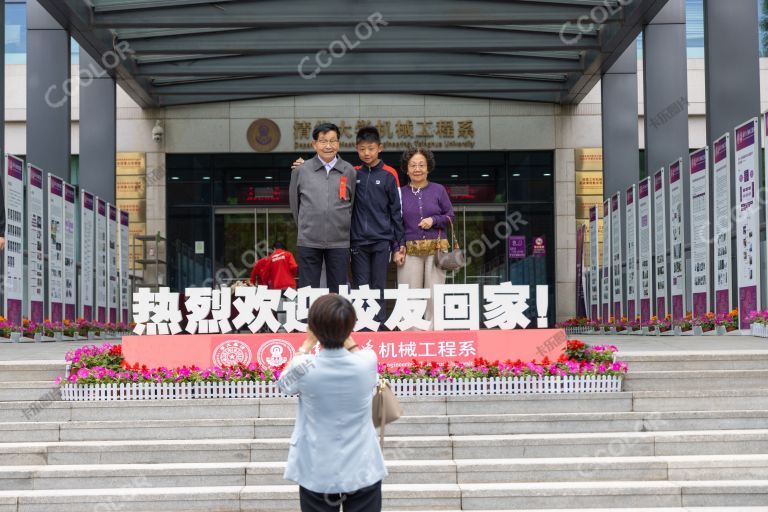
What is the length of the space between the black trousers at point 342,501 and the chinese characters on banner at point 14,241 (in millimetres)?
9873

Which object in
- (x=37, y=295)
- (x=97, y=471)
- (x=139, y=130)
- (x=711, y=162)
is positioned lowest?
(x=97, y=471)

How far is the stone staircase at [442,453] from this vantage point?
6238 mm

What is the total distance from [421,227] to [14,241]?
688 cm

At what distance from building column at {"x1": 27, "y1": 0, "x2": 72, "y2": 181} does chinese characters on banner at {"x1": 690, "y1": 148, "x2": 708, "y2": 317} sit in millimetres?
9846

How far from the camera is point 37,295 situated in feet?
46.0

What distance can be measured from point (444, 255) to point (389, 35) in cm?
1042

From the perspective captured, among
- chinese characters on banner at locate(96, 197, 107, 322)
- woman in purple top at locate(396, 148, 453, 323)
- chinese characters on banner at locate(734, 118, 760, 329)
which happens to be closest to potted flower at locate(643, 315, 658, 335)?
chinese characters on banner at locate(734, 118, 760, 329)

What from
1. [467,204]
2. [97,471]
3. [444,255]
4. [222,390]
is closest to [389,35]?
[467,204]

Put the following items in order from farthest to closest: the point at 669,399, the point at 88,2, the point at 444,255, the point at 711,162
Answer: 1. the point at 88,2
2. the point at 711,162
3. the point at 444,255
4. the point at 669,399

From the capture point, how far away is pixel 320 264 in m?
8.31

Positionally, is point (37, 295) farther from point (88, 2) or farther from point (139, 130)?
point (139, 130)

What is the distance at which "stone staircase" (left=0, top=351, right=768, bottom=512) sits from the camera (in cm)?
624

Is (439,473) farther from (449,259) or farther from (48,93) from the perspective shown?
(48,93)

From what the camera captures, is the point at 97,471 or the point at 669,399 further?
the point at 669,399
